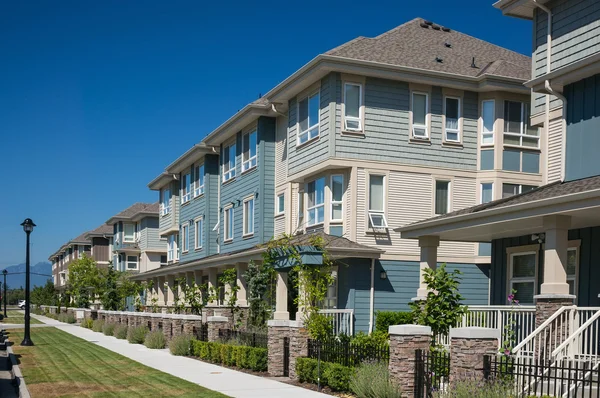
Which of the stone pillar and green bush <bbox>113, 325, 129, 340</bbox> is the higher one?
the stone pillar

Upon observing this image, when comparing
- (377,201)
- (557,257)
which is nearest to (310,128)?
(377,201)

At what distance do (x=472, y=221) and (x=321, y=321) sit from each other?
4481 millimetres

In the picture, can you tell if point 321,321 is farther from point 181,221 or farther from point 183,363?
point 181,221

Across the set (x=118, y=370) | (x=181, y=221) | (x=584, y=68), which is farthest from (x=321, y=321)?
(x=181, y=221)

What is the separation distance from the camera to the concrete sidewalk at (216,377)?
50.2ft

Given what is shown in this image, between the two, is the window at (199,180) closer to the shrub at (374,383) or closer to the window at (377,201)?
the window at (377,201)

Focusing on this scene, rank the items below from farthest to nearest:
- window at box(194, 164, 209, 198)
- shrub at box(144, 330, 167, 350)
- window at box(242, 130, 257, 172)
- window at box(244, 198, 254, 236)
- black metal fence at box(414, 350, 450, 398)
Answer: window at box(194, 164, 209, 198) < window at box(244, 198, 254, 236) < window at box(242, 130, 257, 172) < shrub at box(144, 330, 167, 350) < black metal fence at box(414, 350, 450, 398)

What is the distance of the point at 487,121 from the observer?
89.7 feet

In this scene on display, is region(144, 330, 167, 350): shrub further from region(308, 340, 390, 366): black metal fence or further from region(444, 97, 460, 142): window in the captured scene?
region(444, 97, 460, 142): window

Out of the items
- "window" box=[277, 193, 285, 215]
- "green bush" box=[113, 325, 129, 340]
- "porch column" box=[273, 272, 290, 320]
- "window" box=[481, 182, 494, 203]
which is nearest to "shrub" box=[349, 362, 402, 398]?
"porch column" box=[273, 272, 290, 320]

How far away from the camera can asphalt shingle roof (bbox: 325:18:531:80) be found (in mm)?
26013

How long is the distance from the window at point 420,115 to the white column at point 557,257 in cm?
1253

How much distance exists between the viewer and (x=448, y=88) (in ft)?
87.9

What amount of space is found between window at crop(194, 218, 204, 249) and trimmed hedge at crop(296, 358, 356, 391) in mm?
24249
